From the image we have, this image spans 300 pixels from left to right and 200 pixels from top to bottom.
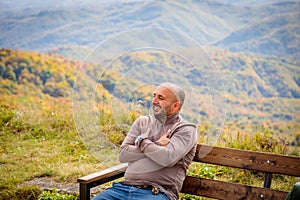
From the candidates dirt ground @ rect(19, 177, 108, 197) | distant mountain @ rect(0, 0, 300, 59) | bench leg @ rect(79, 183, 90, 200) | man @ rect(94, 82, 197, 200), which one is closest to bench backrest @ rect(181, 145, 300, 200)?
man @ rect(94, 82, 197, 200)

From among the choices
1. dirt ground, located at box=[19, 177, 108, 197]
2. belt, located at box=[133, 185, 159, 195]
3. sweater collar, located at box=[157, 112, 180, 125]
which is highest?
sweater collar, located at box=[157, 112, 180, 125]

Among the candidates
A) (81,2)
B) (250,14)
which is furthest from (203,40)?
(81,2)

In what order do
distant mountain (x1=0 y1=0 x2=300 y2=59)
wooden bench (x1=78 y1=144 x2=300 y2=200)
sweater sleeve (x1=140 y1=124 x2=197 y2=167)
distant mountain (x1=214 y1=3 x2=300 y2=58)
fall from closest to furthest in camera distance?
1. sweater sleeve (x1=140 y1=124 x2=197 y2=167)
2. wooden bench (x1=78 y1=144 x2=300 y2=200)
3. distant mountain (x1=214 y1=3 x2=300 y2=58)
4. distant mountain (x1=0 y1=0 x2=300 y2=59)

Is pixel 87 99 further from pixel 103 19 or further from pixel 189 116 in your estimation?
pixel 103 19

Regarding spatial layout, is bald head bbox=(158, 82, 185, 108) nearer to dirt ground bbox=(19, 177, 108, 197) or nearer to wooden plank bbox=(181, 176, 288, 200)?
wooden plank bbox=(181, 176, 288, 200)

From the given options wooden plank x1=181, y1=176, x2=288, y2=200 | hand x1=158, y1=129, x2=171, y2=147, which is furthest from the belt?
wooden plank x1=181, y1=176, x2=288, y2=200

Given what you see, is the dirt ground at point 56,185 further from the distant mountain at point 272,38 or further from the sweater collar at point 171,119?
the distant mountain at point 272,38

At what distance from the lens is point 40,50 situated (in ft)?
62.9

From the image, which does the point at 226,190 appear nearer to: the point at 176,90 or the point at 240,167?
the point at 240,167

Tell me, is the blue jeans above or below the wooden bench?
below

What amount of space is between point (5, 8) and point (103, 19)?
4.38 meters

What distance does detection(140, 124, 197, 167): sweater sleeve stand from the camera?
265cm

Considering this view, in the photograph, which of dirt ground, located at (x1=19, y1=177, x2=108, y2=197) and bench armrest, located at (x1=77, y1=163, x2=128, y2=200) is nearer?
bench armrest, located at (x1=77, y1=163, x2=128, y2=200)

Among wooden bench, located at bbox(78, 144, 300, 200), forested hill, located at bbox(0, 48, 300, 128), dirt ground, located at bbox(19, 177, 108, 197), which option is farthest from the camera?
forested hill, located at bbox(0, 48, 300, 128)
